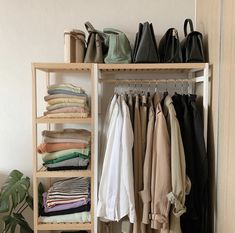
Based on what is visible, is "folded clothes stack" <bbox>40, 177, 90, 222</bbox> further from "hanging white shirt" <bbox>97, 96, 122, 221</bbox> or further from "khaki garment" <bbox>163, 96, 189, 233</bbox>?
"khaki garment" <bbox>163, 96, 189, 233</bbox>

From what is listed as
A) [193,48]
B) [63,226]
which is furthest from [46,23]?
[63,226]

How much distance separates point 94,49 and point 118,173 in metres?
0.82

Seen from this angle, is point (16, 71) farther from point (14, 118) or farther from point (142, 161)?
point (142, 161)

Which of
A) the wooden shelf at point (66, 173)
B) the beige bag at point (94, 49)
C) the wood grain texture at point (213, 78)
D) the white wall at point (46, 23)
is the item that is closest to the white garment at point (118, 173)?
the wooden shelf at point (66, 173)

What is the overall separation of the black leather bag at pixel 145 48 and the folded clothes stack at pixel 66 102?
0.43 m

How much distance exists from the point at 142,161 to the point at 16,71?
1190mm

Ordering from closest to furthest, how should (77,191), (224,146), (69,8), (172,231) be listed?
(224,146) < (172,231) < (77,191) < (69,8)

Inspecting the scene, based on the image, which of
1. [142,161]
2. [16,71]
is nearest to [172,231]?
[142,161]

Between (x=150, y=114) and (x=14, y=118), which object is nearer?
(x=150, y=114)

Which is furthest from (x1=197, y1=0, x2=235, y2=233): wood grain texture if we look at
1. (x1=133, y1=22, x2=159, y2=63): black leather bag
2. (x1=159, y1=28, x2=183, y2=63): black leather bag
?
(x1=133, y1=22, x2=159, y2=63): black leather bag

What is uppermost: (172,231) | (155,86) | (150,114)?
(155,86)

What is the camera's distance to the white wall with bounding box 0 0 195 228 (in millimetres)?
2232

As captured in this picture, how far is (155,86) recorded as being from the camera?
2.25 meters

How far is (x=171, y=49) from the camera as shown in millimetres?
1924
